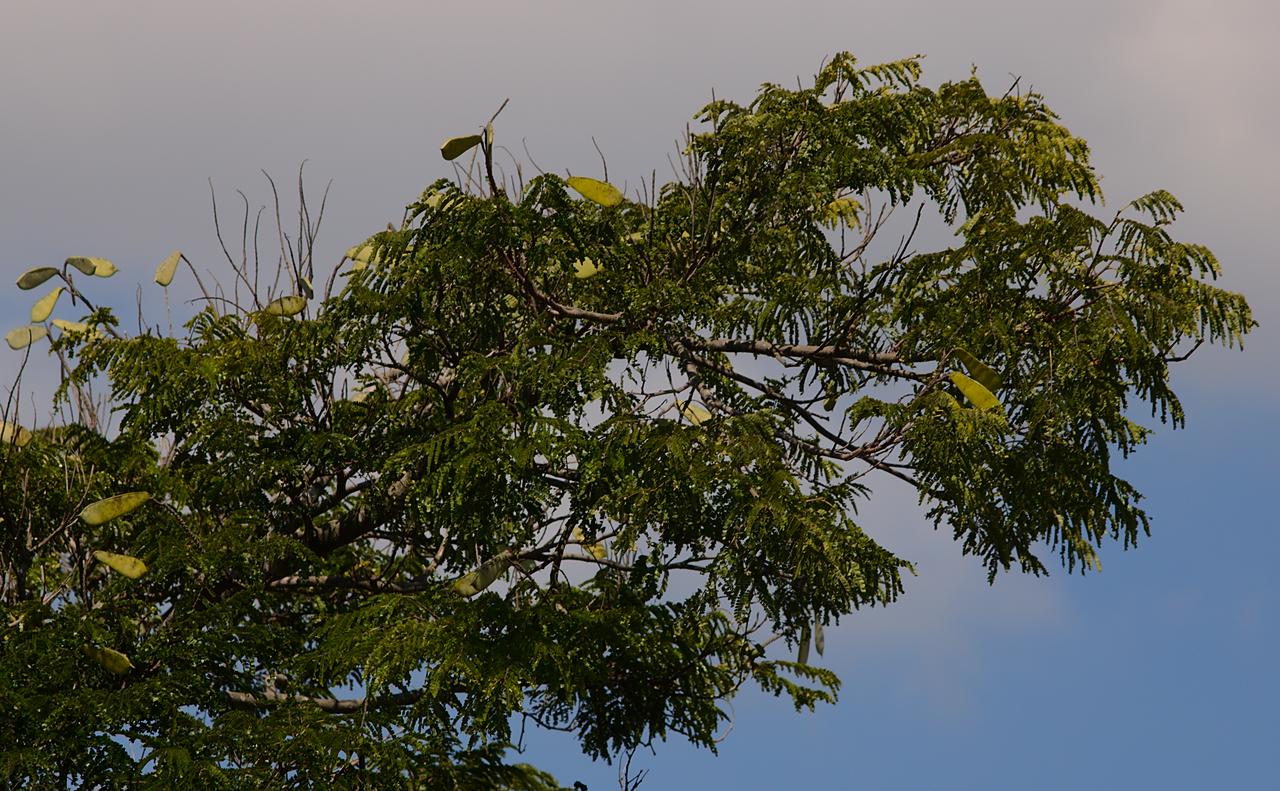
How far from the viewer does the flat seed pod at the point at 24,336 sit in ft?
31.4

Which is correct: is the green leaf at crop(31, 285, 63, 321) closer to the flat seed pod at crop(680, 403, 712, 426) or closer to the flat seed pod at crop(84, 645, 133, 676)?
the flat seed pod at crop(84, 645, 133, 676)

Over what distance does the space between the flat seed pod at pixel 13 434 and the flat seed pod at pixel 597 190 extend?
3689 mm

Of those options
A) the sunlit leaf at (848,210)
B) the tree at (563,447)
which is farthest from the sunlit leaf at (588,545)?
the sunlit leaf at (848,210)

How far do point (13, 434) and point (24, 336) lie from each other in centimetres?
72

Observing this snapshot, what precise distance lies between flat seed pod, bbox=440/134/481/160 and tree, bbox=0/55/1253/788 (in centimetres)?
2

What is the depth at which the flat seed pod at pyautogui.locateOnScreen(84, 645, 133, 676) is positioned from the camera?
803cm

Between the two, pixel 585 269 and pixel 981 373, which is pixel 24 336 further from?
pixel 981 373

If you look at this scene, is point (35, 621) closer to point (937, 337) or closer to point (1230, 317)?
point (937, 337)

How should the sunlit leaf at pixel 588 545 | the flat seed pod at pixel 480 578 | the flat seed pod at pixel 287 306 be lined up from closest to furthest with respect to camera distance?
the flat seed pod at pixel 480 578 < the sunlit leaf at pixel 588 545 < the flat seed pod at pixel 287 306

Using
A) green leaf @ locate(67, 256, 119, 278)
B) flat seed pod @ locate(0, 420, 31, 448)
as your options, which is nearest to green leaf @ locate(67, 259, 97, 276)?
green leaf @ locate(67, 256, 119, 278)

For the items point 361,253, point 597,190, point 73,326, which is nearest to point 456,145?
point 597,190

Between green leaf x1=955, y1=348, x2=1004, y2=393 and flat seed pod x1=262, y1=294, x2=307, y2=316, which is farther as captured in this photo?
flat seed pod x1=262, y1=294, x2=307, y2=316

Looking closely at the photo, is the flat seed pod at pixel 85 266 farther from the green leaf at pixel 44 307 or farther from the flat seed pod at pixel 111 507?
the flat seed pod at pixel 111 507

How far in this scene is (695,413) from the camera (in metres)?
8.69
